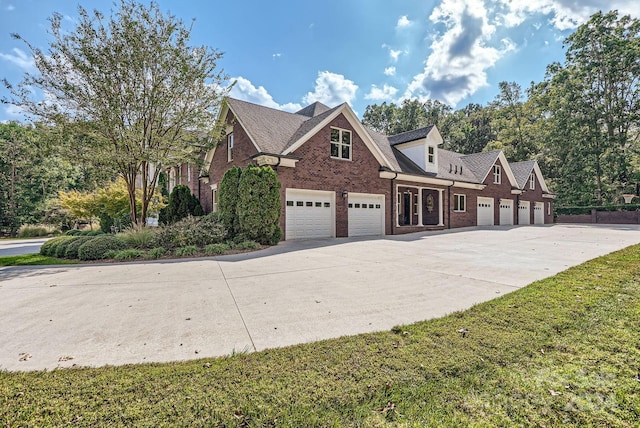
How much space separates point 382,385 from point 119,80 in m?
13.5

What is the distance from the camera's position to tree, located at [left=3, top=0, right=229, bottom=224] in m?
10.8

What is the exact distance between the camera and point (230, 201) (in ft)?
37.8

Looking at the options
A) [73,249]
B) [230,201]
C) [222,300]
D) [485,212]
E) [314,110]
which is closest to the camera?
[222,300]

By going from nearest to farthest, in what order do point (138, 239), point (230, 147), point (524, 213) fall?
point (138, 239) < point (230, 147) < point (524, 213)

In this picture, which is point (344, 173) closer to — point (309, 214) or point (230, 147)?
point (309, 214)

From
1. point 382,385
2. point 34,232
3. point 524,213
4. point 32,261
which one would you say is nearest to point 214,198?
point 32,261

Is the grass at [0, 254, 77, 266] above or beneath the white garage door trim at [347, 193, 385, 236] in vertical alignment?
beneath

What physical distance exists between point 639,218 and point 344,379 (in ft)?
125

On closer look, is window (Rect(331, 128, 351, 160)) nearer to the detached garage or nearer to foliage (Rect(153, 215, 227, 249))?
foliage (Rect(153, 215, 227, 249))

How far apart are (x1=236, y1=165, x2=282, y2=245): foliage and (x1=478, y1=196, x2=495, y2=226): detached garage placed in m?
17.4

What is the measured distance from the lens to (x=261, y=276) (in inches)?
241

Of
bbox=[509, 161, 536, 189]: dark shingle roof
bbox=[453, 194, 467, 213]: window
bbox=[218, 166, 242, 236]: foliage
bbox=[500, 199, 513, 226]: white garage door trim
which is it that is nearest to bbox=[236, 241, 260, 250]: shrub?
bbox=[218, 166, 242, 236]: foliage

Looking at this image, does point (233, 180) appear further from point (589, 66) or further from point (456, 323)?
point (589, 66)

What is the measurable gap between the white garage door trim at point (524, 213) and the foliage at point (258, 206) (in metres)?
24.2
